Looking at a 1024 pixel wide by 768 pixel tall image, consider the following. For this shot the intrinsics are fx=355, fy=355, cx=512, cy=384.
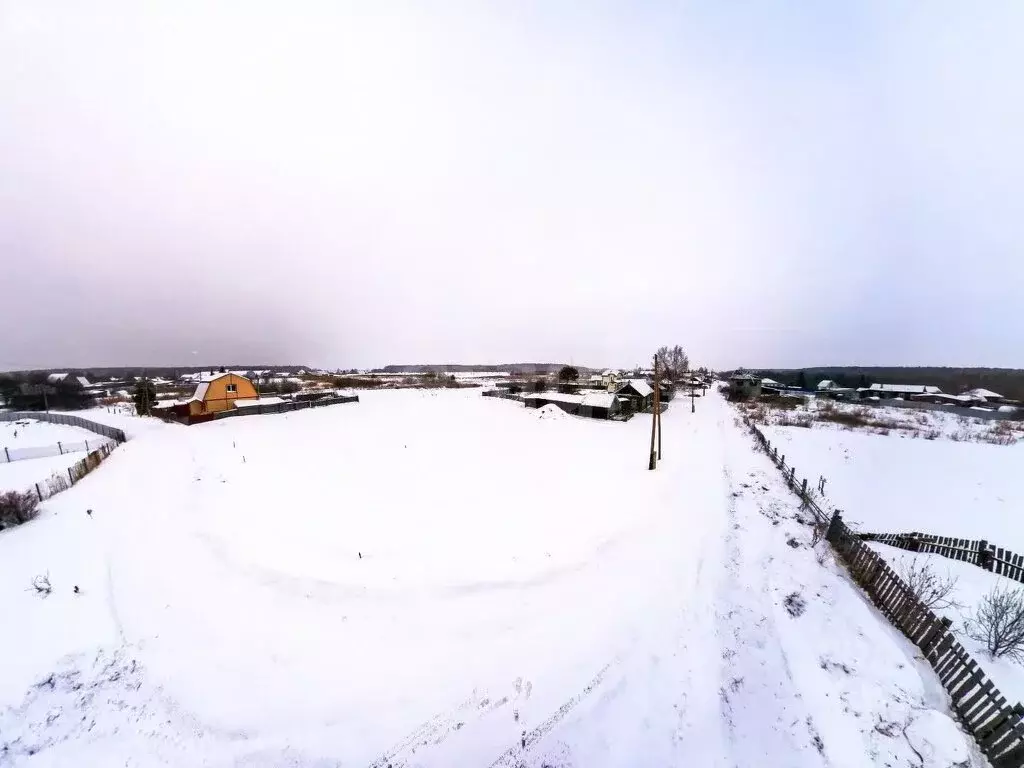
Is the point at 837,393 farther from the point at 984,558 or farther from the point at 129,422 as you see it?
the point at 129,422

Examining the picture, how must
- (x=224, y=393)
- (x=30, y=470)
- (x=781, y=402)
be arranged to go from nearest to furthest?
(x=30, y=470) < (x=224, y=393) < (x=781, y=402)

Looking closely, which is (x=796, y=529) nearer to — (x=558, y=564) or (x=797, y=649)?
(x=797, y=649)

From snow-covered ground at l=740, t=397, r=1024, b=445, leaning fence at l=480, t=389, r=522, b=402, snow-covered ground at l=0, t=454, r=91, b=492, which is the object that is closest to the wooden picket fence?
snow-covered ground at l=740, t=397, r=1024, b=445

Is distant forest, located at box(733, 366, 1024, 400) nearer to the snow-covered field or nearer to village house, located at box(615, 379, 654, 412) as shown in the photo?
village house, located at box(615, 379, 654, 412)

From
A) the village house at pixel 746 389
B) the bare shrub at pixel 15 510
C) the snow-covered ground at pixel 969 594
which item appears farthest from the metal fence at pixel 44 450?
the village house at pixel 746 389

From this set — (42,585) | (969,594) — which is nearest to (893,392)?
(969,594)

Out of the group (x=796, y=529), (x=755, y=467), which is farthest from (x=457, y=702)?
(x=755, y=467)

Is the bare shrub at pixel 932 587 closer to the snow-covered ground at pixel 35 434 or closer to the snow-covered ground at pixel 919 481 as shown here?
the snow-covered ground at pixel 919 481
